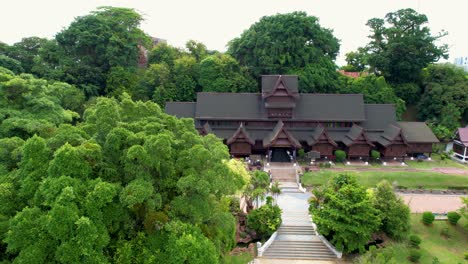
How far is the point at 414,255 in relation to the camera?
18.1 meters

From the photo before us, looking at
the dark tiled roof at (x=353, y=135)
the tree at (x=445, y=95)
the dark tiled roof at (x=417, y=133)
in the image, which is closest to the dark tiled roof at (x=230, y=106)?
the dark tiled roof at (x=353, y=135)

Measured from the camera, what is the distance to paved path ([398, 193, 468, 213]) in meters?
22.9

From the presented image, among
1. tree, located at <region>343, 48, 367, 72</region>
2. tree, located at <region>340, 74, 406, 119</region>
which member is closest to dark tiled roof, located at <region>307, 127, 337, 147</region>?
tree, located at <region>340, 74, 406, 119</region>

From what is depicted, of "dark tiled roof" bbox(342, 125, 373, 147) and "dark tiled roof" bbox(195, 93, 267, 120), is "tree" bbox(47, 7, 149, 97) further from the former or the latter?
"dark tiled roof" bbox(342, 125, 373, 147)

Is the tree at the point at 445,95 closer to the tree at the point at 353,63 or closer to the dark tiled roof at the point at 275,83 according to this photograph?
the tree at the point at 353,63

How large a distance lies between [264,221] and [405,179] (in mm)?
14256

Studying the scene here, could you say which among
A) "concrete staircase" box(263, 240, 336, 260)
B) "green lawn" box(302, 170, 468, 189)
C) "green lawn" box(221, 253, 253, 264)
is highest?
"green lawn" box(302, 170, 468, 189)

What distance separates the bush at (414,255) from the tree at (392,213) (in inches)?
39.5

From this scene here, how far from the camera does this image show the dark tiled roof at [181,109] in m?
33.4

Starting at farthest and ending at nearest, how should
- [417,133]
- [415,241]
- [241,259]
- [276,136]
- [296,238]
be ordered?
[417,133] < [276,136] < [296,238] < [415,241] < [241,259]

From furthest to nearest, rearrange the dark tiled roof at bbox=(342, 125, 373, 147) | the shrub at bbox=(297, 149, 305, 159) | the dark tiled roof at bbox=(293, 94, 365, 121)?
the dark tiled roof at bbox=(293, 94, 365, 121) < the shrub at bbox=(297, 149, 305, 159) < the dark tiled roof at bbox=(342, 125, 373, 147)

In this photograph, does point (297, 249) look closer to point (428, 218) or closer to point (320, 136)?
point (428, 218)

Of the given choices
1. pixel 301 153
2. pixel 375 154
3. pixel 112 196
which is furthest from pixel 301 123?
pixel 112 196

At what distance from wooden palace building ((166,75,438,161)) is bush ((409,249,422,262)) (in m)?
13.6
